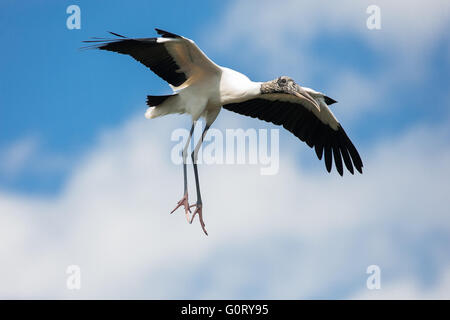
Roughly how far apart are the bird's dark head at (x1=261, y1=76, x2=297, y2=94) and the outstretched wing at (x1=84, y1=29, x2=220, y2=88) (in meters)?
0.83

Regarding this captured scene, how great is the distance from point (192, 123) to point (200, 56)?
1168mm

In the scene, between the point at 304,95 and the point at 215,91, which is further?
the point at 304,95

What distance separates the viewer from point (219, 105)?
488 inches

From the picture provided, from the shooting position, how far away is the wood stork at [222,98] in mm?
11672

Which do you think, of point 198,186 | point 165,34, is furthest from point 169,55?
point 198,186

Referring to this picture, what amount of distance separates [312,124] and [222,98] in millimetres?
2286

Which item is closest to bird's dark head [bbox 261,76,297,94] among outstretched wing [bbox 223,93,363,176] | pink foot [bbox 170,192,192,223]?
outstretched wing [bbox 223,93,363,176]

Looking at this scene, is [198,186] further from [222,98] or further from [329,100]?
[329,100]

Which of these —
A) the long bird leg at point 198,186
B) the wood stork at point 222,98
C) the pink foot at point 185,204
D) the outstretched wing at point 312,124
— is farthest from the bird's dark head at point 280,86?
the pink foot at point 185,204

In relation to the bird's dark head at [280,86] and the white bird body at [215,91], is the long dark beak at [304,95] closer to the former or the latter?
the bird's dark head at [280,86]

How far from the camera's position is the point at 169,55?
11.8 meters

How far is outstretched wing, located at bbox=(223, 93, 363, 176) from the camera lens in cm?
1341

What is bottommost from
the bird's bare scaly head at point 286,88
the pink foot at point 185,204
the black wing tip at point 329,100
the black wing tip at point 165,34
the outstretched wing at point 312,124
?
the pink foot at point 185,204
